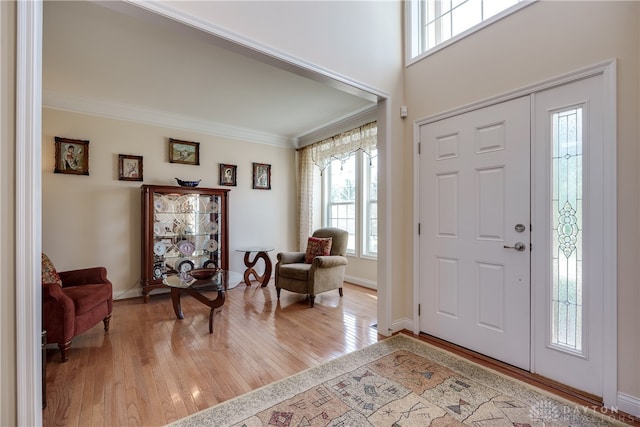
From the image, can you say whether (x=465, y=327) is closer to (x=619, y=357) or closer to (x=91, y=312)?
(x=619, y=357)

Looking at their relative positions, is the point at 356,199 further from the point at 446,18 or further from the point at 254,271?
the point at 446,18

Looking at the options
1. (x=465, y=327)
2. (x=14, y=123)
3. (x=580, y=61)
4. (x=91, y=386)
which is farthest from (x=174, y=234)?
(x=580, y=61)

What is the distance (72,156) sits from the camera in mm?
3578

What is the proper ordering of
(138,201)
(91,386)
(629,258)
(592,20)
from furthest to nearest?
(138,201) < (91,386) < (592,20) < (629,258)

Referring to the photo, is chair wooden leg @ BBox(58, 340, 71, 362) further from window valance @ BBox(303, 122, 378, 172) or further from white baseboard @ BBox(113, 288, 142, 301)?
window valance @ BBox(303, 122, 378, 172)

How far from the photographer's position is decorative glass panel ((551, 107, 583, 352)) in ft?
6.08

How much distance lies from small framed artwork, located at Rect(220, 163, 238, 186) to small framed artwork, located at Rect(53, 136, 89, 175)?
5.59 ft

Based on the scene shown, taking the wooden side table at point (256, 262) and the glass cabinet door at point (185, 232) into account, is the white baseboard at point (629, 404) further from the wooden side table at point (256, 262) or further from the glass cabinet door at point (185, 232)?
the glass cabinet door at point (185, 232)

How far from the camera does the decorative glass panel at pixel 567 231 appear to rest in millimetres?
1854

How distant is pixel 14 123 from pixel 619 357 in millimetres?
3358

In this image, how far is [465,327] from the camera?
7.89 feet

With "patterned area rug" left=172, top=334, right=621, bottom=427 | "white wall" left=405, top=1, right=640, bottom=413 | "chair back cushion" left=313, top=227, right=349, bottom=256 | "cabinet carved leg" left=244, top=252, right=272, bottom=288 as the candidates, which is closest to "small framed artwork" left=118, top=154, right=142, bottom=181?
"cabinet carved leg" left=244, top=252, right=272, bottom=288

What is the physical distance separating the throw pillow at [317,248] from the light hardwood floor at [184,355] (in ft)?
2.13

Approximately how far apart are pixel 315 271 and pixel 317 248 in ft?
1.73
